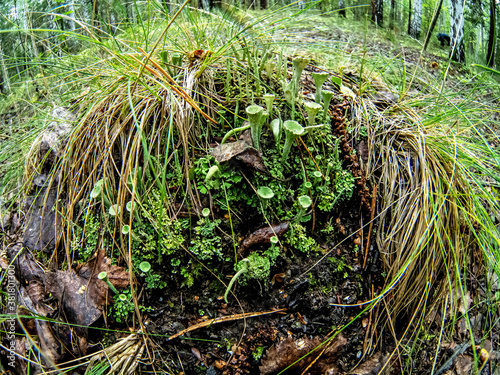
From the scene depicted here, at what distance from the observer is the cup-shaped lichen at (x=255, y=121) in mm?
1484

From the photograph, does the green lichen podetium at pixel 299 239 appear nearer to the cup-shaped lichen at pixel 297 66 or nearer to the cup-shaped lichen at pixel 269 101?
the cup-shaped lichen at pixel 269 101

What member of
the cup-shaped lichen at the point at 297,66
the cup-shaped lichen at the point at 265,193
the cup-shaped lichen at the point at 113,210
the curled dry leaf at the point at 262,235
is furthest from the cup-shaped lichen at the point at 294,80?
the cup-shaped lichen at the point at 113,210

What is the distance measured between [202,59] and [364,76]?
4.12 feet

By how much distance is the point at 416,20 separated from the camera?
3973mm

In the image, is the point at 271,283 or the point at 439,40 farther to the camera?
the point at 439,40

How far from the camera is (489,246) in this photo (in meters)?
1.54

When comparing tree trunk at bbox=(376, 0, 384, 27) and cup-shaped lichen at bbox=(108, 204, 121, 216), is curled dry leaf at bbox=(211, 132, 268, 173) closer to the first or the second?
cup-shaped lichen at bbox=(108, 204, 121, 216)

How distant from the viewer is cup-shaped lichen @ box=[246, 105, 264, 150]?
1484mm

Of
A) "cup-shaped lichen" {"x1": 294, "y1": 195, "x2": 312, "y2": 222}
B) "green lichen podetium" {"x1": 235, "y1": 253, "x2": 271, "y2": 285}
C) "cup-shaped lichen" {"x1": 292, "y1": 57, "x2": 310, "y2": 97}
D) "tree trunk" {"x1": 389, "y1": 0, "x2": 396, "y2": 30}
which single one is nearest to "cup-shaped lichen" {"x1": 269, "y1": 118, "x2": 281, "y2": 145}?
"cup-shaped lichen" {"x1": 292, "y1": 57, "x2": 310, "y2": 97}

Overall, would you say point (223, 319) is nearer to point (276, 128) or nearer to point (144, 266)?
point (144, 266)

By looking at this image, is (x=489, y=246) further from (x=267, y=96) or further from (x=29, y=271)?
(x=29, y=271)

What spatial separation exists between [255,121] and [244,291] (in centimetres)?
94

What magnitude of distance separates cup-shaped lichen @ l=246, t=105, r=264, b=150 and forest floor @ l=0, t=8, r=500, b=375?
6 centimetres

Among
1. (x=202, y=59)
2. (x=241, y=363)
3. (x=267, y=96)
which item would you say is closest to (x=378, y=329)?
(x=241, y=363)
